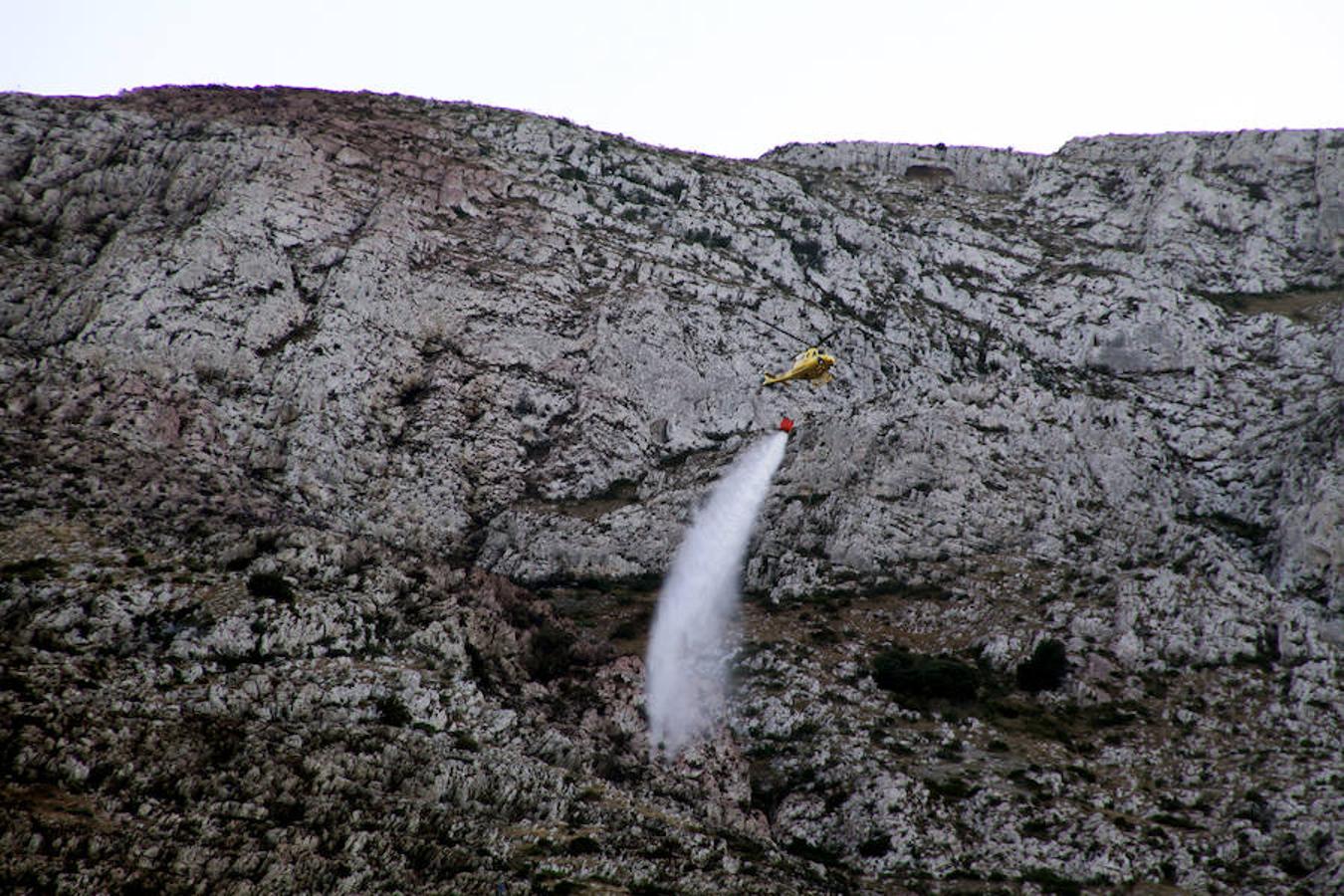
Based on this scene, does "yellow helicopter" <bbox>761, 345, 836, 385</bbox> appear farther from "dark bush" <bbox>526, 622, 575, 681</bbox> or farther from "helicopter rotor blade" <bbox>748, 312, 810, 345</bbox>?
"dark bush" <bbox>526, 622, 575, 681</bbox>

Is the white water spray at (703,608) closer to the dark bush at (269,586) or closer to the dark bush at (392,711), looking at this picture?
the dark bush at (392,711)

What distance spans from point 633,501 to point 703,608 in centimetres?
1165

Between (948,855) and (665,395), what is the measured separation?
42.5m

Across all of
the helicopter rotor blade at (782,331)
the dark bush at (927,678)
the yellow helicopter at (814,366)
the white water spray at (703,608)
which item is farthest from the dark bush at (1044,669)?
the helicopter rotor blade at (782,331)

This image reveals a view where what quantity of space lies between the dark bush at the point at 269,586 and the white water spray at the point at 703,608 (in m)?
16.1

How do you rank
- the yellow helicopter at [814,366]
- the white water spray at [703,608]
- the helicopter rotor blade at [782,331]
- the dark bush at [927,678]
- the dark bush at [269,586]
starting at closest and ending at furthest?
the dark bush at [269,586]
the white water spray at [703,608]
the dark bush at [927,678]
the yellow helicopter at [814,366]
the helicopter rotor blade at [782,331]

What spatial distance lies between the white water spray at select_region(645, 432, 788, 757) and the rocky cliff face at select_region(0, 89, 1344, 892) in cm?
162

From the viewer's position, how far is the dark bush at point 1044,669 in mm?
42906

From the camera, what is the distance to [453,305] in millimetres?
67125

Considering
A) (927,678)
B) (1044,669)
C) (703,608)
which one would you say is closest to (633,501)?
(703,608)

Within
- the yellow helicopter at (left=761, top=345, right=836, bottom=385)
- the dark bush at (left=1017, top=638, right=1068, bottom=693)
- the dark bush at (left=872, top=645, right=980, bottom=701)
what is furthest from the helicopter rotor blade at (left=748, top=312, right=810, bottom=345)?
the dark bush at (left=1017, top=638, right=1068, bottom=693)

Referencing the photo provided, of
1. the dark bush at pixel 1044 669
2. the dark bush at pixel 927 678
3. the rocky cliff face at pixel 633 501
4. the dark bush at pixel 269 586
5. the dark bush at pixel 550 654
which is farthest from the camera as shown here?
the dark bush at pixel 1044 669

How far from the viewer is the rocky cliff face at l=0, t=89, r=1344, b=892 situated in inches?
1035

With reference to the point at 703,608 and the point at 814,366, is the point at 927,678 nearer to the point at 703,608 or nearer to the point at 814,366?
the point at 703,608
